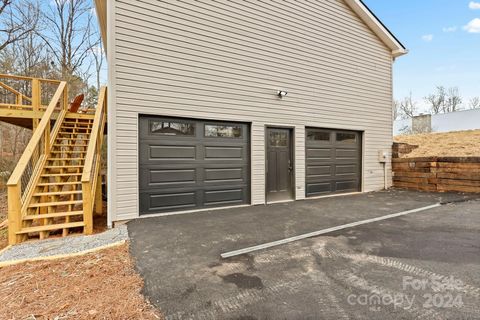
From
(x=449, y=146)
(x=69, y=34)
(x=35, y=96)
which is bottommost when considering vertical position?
(x=449, y=146)

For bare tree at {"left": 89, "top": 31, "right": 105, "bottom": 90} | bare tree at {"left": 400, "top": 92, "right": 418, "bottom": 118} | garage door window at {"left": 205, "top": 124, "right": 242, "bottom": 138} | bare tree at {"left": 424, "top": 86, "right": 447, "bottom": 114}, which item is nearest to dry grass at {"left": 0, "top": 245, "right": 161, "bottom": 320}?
garage door window at {"left": 205, "top": 124, "right": 242, "bottom": 138}

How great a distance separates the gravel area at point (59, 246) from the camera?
2.98 metres

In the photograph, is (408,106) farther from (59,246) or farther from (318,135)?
(59,246)

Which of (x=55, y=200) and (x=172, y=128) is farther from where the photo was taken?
(x=172, y=128)

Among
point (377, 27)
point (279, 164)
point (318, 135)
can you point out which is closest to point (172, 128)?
point (279, 164)

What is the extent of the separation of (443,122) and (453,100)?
14.2 meters

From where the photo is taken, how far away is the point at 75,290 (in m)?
2.21

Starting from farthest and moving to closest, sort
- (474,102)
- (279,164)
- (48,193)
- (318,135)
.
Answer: (474,102) → (318,135) → (279,164) → (48,193)

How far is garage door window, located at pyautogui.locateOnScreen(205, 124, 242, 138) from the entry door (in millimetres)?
866

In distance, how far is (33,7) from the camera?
1221cm

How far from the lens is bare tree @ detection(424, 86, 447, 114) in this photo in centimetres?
3195

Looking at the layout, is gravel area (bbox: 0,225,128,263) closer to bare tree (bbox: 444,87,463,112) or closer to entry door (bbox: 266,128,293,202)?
entry door (bbox: 266,128,293,202)

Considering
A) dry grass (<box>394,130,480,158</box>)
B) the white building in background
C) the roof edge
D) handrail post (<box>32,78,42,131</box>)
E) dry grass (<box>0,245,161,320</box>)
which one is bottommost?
dry grass (<box>0,245,161,320</box>)

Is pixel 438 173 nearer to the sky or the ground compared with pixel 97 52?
nearer to the ground
